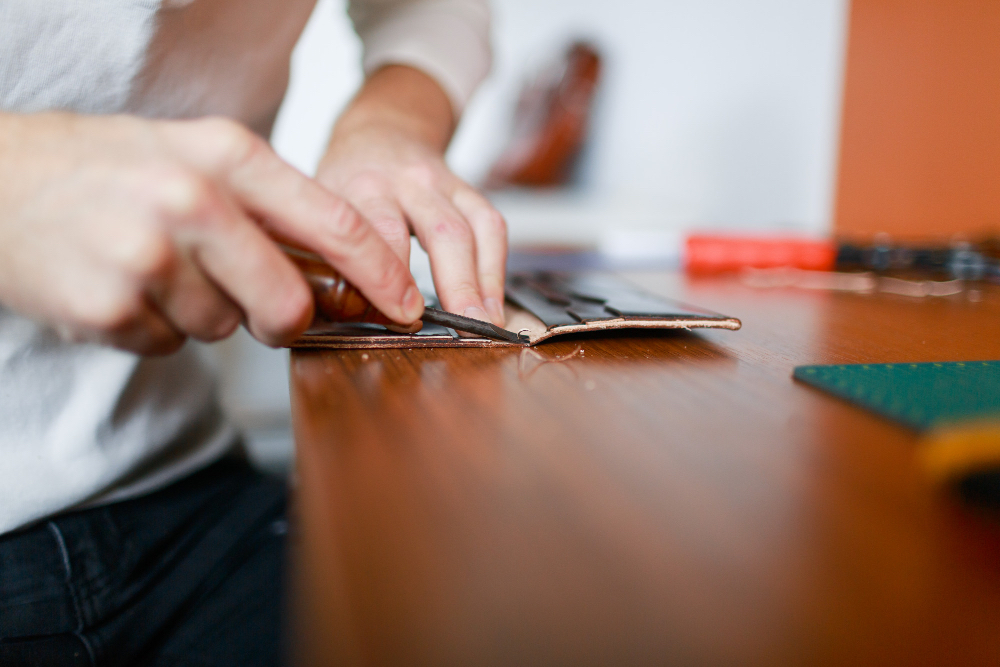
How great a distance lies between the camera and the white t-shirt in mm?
469

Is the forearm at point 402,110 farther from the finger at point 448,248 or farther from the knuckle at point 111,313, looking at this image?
the knuckle at point 111,313

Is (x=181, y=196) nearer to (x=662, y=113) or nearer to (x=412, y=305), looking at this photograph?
(x=412, y=305)

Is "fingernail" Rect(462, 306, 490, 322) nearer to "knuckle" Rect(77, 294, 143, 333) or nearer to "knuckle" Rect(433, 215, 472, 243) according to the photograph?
"knuckle" Rect(433, 215, 472, 243)

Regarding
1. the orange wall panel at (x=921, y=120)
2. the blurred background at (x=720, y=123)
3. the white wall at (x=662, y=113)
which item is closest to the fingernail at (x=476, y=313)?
the blurred background at (x=720, y=123)

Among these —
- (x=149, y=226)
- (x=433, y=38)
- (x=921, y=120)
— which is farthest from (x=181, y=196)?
(x=921, y=120)

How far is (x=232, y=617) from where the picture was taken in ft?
1.94

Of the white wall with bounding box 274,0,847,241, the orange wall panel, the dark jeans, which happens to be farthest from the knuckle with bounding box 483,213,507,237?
the white wall with bounding box 274,0,847,241

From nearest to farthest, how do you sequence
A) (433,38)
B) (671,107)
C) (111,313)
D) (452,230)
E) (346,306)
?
1. (111,313)
2. (346,306)
3. (452,230)
4. (433,38)
5. (671,107)

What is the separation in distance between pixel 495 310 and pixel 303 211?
18cm

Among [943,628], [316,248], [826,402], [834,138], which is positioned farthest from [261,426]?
[834,138]

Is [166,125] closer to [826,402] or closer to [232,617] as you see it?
[826,402]

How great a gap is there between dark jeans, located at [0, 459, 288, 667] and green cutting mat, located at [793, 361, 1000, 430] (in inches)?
20.9

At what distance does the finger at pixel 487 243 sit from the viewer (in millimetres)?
500

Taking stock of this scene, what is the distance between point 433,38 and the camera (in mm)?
783
